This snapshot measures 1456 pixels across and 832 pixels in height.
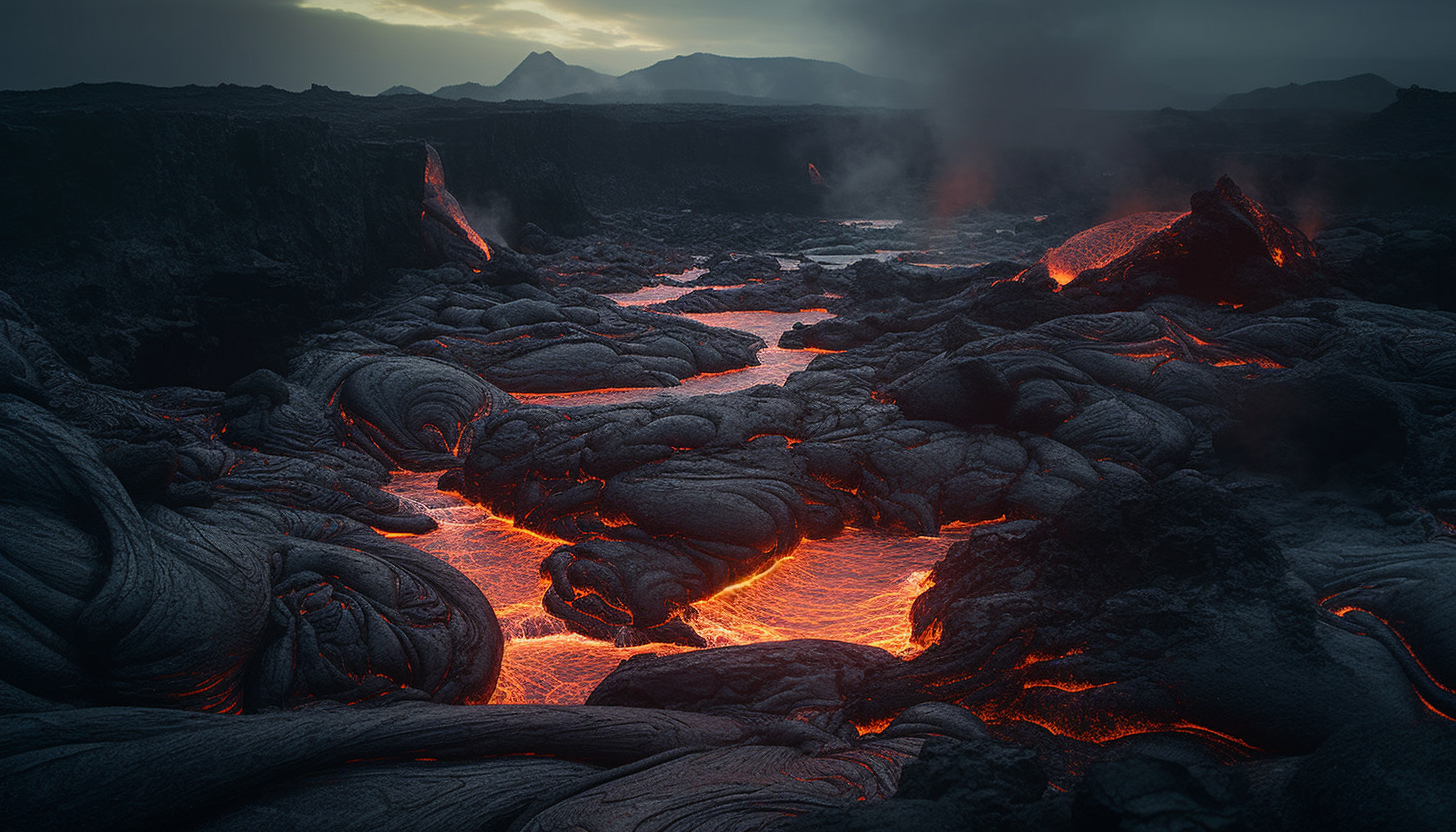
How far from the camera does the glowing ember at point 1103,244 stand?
15.5 meters

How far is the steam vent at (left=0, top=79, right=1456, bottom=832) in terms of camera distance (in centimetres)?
309

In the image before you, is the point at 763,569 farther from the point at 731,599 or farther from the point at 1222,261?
the point at 1222,261

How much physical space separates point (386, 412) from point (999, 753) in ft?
28.6

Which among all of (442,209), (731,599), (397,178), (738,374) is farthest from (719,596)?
(442,209)

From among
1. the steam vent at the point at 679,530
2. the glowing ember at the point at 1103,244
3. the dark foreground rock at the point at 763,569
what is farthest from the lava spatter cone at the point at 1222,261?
the glowing ember at the point at 1103,244

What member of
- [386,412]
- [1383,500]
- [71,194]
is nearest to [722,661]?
[1383,500]

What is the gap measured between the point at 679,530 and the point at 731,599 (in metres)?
0.74

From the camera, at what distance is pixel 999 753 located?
2.79 meters

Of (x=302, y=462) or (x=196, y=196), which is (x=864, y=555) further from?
(x=196, y=196)

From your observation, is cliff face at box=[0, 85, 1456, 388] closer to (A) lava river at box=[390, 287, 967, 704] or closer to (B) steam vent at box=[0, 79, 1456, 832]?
(B) steam vent at box=[0, 79, 1456, 832]

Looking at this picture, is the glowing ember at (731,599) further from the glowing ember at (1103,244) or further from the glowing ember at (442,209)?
the glowing ember at (442,209)

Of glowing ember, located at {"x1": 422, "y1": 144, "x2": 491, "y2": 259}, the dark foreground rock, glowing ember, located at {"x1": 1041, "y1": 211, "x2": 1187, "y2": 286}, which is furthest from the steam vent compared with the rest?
glowing ember, located at {"x1": 422, "y1": 144, "x2": 491, "y2": 259}

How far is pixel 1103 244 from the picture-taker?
1628 centimetres

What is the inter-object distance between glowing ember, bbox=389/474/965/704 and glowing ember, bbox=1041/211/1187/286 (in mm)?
10453
